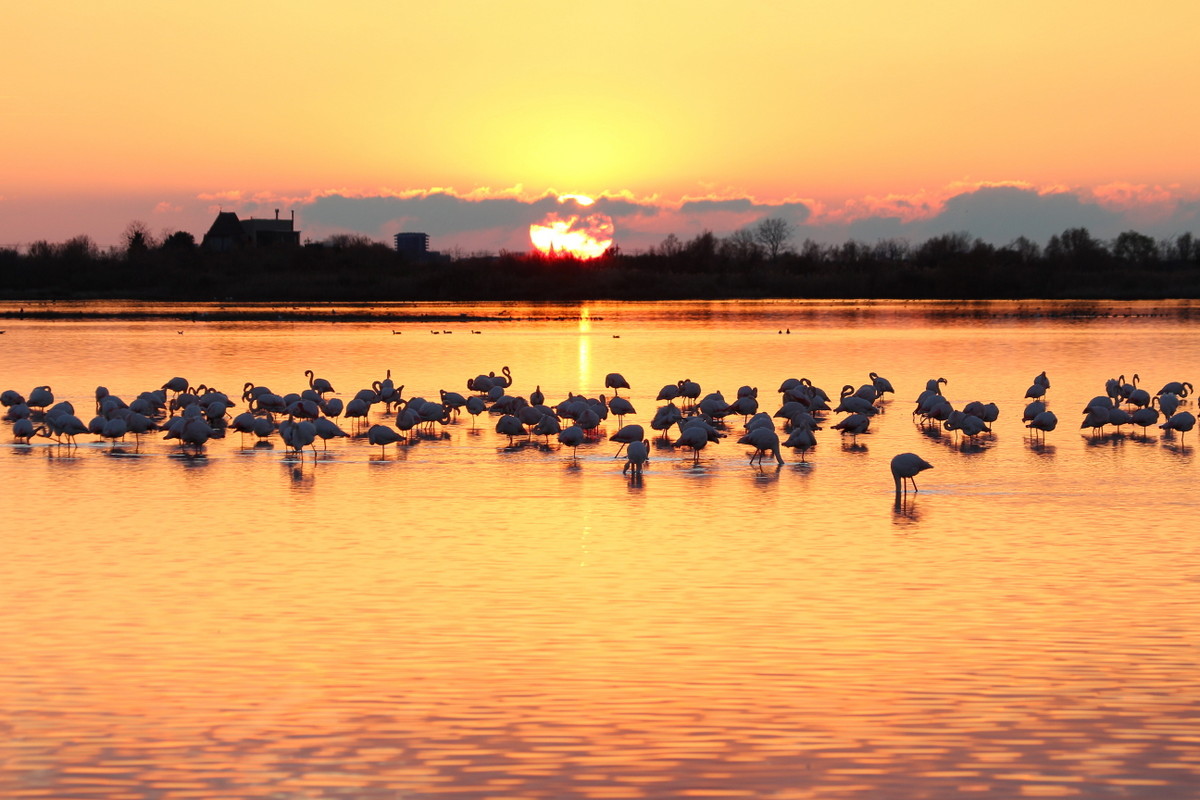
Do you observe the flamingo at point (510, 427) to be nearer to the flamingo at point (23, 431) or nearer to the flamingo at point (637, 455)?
the flamingo at point (637, 455)

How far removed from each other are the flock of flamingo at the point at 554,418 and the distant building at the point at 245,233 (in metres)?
125

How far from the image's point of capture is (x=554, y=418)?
23.5 m

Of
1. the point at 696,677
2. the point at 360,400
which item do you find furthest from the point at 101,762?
the point at 360,400

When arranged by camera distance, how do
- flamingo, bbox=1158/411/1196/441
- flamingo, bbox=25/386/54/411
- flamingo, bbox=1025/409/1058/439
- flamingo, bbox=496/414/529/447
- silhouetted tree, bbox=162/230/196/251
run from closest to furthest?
1. flamingo, bbox=496/414/529/447
2. flamingo, bbox=1158/411/1196/441
3. flamingo, bbox=1025/409/1058/439
4. flamingo, bbox=25/386/54/411
5. silhouetted tree, bbox=162/230/196/251

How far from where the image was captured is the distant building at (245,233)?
15112 centimetres

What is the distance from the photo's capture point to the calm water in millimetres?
7883

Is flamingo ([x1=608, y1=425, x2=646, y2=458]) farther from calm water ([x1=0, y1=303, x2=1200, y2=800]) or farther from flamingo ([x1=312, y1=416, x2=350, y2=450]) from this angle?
flamingo ([x1=312, y1=416, x2=350, y2=450])

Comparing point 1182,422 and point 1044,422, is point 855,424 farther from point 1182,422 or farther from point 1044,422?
point 1182,422

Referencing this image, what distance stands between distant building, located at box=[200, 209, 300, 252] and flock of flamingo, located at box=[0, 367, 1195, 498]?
125 m

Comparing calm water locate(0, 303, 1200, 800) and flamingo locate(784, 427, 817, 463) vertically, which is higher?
flamingo locate(784, 427, 817, 463)

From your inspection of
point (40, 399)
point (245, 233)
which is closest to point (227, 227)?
point (245, 233)

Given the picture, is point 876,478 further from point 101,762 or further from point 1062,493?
point 101,762

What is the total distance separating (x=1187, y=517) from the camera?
51.3 feet

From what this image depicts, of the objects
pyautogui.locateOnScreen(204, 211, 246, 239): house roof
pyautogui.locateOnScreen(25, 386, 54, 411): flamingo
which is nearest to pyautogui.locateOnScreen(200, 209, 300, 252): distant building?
pyautogui.locateOnScreen(204, 211, 246, 239): house roof
